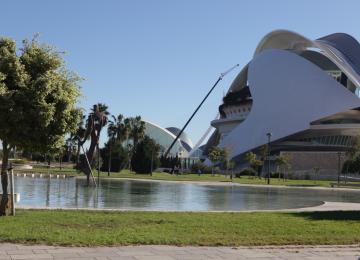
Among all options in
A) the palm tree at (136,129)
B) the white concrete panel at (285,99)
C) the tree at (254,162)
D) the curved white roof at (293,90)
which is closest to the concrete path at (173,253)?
the tree at (254,162)

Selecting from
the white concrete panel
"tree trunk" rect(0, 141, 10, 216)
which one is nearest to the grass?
"tree trunk" rect(0, 141, 10, 216)

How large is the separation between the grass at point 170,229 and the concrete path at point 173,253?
446 mm

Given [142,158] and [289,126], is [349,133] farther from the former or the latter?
[142,158]

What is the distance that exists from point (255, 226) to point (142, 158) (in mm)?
57670

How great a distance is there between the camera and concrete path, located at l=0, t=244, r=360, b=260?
28.3 ft

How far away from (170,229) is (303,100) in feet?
256

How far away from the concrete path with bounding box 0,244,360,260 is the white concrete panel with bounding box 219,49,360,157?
7590 centimetres

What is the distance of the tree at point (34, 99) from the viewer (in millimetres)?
13133

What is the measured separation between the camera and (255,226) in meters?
13.1

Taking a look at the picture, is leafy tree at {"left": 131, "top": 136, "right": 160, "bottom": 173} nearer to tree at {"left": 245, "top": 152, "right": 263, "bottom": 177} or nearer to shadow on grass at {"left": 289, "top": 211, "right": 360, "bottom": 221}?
tree at {"left": 245, "top": 152, "right": 263, "bottom": 177}

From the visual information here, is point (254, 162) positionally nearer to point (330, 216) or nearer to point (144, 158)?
point (144, 158)

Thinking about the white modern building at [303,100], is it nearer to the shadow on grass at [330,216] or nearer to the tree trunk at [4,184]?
the shadow on grass at [330,216]

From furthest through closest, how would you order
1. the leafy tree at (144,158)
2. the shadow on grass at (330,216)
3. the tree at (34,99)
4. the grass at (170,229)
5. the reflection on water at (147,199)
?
the leafy tree at (144,158) < the reflection on water at (147,199) < the shadow on grass at (330,216) < the tree at (34,99) < the grass at (170,229)

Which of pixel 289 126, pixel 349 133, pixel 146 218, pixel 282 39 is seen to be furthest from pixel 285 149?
pixel 146 218
